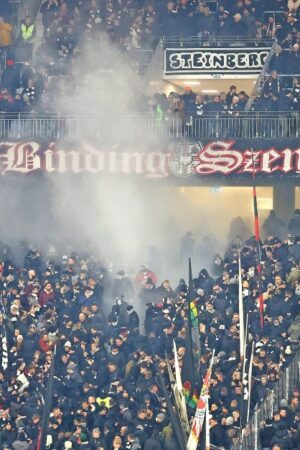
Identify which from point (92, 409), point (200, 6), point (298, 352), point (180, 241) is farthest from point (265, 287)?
point (200, 6)

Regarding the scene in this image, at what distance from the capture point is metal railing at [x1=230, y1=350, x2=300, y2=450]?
29.6 meters

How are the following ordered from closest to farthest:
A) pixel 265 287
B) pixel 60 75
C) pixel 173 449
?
pixel 173 449, pixel 265 287, pixel 60 75

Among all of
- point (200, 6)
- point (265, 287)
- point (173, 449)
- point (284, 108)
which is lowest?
point (173, 449)

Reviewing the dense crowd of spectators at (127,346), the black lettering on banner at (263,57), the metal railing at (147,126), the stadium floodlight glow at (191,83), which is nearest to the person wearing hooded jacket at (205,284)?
the dense crowd of spectators at (127,346)

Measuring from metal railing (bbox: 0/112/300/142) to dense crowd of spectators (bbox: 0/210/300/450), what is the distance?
3764 millimetres

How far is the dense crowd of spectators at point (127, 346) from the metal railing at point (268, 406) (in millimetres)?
137

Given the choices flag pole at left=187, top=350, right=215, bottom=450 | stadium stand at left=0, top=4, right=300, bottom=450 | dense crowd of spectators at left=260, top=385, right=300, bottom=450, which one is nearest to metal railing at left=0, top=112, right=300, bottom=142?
stadium stand at left=0, top=4, right=300, bottom=450

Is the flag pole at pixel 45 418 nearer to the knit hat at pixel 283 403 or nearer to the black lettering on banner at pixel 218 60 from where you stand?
the knit hat at pixel 283 403

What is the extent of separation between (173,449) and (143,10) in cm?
1626

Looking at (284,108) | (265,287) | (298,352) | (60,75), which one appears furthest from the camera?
(60,75)

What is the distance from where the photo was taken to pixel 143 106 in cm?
4131

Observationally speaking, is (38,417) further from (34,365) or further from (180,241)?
(180,241)

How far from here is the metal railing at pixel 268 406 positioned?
29625 millimetres

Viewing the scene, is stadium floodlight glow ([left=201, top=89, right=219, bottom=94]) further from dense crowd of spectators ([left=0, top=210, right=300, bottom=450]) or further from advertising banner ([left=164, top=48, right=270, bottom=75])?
dense crowd of spectators ([left=0, top=210, right=300, bottom=450])
